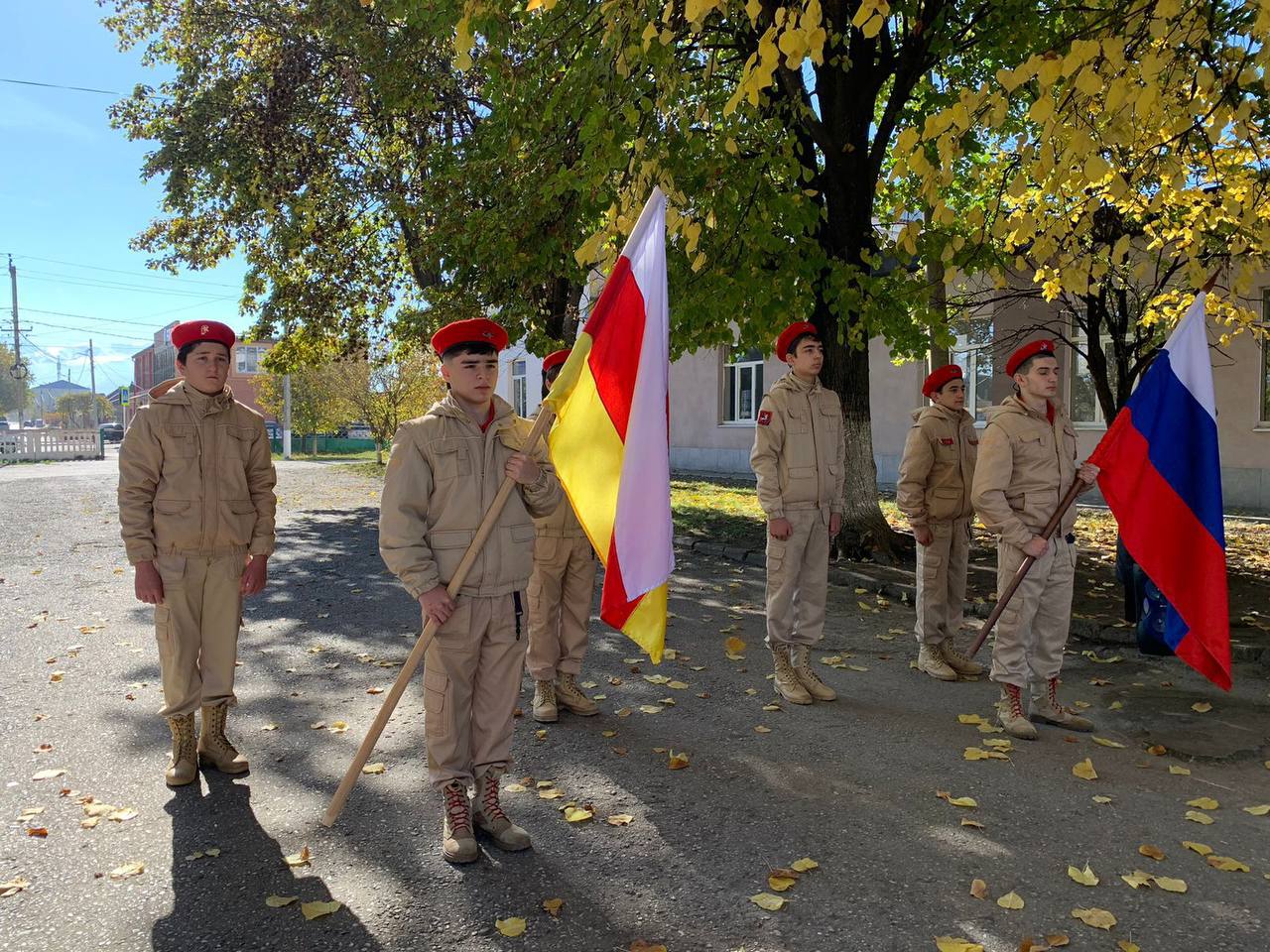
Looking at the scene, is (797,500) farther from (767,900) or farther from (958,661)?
(767,900)

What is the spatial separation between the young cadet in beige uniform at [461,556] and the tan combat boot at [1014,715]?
116 inches

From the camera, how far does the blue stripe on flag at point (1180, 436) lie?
195 inches

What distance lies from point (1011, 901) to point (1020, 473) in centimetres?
267

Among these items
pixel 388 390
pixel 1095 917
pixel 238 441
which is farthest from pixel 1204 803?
pixel 388 390

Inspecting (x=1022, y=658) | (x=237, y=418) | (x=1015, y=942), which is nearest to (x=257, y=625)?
(x=237, y=418)

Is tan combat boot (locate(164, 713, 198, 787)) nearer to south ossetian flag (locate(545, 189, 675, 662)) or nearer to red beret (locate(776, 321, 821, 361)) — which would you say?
south ossetian flag (locate(545, 189, 675, 662))

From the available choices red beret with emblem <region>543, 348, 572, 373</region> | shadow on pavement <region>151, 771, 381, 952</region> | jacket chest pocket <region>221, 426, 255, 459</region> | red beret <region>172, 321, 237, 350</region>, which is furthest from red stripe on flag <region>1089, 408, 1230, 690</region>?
red beret <region>172, 321, 237, 350</region>

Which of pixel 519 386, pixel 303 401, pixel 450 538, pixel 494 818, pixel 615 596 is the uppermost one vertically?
pixel 519 386

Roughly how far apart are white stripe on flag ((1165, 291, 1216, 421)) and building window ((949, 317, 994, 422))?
53.6 ft

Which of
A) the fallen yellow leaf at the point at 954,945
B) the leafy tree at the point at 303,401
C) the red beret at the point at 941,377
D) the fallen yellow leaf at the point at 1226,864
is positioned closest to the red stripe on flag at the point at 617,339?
the fallen yellow leaf at the point at 954,945

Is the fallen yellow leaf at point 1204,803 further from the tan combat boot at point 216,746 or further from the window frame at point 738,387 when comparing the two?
the window frame at point 738,387

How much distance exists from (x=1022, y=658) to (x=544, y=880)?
124 inches

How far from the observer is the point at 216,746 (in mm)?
4684

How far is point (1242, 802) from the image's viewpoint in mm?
4379
